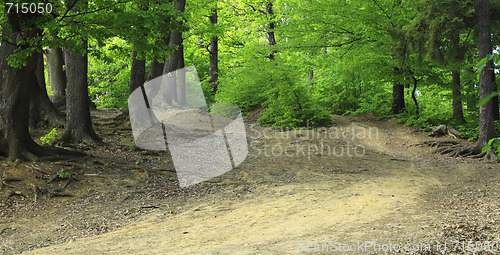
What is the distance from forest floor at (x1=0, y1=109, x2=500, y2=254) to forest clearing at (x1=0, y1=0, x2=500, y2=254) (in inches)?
1.6

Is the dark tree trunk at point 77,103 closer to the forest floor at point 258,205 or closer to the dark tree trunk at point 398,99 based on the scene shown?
the forest floor at point 258,205

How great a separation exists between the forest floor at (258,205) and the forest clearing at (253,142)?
4 cm

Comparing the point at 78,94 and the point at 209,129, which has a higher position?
the point at 78,94

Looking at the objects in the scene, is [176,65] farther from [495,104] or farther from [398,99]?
[495,104]

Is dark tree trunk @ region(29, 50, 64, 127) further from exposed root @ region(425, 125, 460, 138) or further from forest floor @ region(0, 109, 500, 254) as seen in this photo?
exposed root @ region(425, 125, 460, 138)

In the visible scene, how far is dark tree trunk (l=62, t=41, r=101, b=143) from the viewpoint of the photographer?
1086 centimetres

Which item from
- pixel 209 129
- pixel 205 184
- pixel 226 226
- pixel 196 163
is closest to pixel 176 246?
pixel 226 226

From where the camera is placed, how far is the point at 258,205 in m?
6.95

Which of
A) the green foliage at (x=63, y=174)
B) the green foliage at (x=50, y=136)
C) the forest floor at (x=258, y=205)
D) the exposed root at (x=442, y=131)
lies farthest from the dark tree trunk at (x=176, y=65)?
the exposed root at (x=442, y=131)

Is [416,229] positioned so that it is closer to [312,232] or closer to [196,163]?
[312,232]

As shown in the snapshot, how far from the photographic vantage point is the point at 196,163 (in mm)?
10391

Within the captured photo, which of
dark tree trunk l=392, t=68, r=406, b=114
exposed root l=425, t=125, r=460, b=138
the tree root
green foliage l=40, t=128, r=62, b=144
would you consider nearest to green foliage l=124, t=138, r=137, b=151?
green foliage l=40, t=128, r=62, b=144

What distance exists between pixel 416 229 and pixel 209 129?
10626 millimetres

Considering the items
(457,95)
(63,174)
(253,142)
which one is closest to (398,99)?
(457,95)
